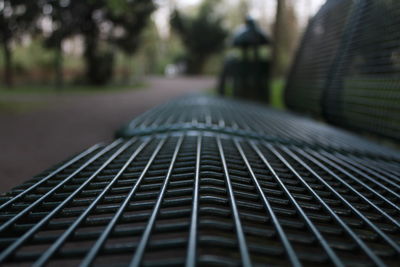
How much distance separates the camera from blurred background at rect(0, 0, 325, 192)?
5.83 m

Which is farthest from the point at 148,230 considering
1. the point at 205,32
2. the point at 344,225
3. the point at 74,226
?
the point at 205,32

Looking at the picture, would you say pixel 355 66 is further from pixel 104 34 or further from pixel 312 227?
pixel 104 34

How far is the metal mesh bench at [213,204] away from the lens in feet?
2.81

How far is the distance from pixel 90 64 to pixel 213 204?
68.6 feet

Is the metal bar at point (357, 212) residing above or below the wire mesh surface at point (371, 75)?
below

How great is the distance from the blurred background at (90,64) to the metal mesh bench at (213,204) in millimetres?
2078

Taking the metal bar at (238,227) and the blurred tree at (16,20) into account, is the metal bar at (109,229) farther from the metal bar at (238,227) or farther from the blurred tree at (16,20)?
the blurred tree at (16,20)

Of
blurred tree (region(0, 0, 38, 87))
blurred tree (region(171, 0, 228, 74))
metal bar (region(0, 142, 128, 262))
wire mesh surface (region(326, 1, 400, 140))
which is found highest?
blurred tree (region(171, 0, 228, 74))

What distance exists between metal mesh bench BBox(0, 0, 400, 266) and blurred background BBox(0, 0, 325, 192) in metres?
2.08

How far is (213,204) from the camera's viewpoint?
1.15 m

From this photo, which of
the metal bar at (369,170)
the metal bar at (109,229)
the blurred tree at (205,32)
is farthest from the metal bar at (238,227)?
the blurred tree at (205,32)

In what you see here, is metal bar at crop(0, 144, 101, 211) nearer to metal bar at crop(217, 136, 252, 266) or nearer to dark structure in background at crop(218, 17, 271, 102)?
metal bar at crop(217, 136, 252, 266)

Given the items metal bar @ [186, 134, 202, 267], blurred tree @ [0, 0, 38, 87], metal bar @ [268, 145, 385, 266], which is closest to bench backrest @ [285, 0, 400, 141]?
metal bar @ [268, 145, 385, 266]

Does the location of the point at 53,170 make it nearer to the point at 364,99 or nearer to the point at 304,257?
the point at 304,257
